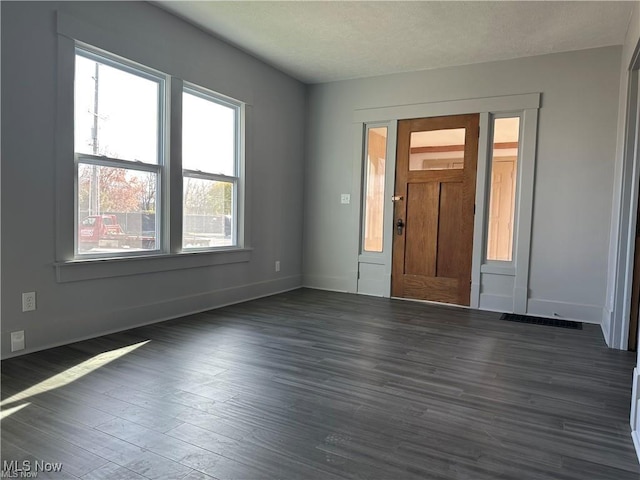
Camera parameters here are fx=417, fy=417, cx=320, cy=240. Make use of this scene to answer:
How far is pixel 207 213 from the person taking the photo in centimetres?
434

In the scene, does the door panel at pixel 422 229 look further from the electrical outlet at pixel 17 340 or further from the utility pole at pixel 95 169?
the electrical outlet at pixel 17 340

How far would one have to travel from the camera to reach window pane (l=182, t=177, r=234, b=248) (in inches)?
161

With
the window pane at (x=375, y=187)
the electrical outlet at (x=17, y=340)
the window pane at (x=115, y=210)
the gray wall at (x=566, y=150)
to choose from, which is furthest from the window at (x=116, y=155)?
the gray wall at (x=566, y=150)

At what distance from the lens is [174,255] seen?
153 inches

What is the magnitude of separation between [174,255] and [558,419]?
3.21 meters

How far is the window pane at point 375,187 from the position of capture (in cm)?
533

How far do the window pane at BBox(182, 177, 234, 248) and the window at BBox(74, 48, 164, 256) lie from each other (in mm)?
349

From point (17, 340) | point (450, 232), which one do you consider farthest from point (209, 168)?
point (450, 232)

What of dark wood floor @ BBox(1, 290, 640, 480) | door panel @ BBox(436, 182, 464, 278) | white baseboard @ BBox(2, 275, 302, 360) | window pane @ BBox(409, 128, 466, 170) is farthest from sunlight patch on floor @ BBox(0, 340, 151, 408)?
window pane @ BBox(409, 128, 466, 170)

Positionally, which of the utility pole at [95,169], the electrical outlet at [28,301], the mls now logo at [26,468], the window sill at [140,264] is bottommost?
the mls now logo at [26,468]

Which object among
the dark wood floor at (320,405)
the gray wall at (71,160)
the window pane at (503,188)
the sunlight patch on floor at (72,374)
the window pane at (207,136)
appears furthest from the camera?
the window pane at (503,188)

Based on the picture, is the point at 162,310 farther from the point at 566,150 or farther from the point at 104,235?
the point at 566,150

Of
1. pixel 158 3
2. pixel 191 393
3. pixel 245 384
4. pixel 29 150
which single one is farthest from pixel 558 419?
pixel 158 3

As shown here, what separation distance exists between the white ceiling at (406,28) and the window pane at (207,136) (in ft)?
2.30
